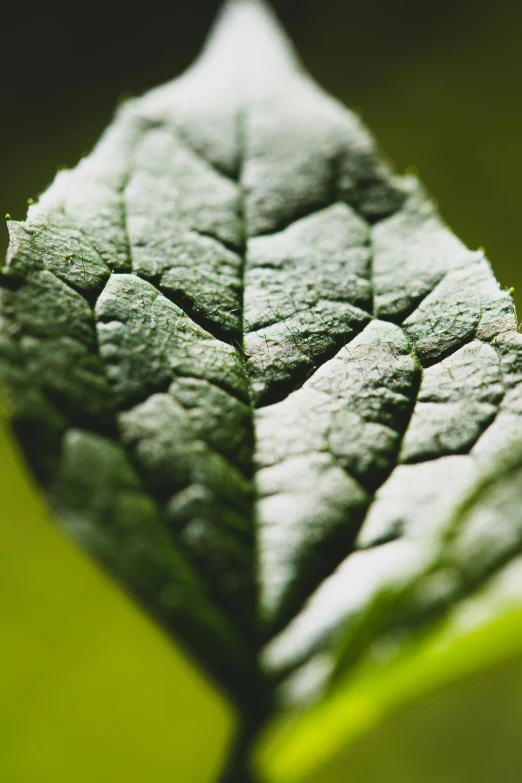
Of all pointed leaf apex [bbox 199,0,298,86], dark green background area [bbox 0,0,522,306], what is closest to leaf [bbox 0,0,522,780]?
pointed leaf apex [bbox 199,0,298,86]

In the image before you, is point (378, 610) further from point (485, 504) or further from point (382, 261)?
point (382, 261)

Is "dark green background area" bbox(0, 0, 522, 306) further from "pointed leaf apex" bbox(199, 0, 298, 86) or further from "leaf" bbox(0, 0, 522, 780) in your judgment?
"leaf" bbox(0, 0, 522, 780)

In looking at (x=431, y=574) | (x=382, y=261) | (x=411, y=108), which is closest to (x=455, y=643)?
(x=431, y=574)

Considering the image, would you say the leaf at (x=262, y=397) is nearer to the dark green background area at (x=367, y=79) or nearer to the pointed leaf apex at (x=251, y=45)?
the pointed leaf apex at (x=251, y=45)

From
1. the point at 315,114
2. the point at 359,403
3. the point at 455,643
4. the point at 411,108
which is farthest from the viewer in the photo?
the point at 411,108

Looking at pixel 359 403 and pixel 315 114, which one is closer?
pixel 359 403

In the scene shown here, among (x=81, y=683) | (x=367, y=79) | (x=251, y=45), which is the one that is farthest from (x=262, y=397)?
(x=367, y=79)
